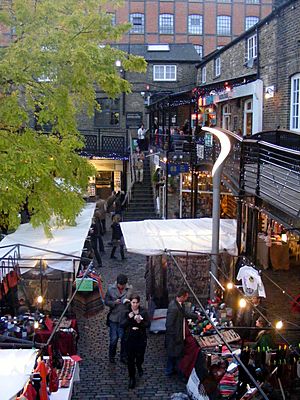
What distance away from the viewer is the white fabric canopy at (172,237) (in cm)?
1104

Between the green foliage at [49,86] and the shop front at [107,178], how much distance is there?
67.1ft

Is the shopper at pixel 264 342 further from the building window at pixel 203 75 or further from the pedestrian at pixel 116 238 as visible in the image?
the building window at pixel 203 75

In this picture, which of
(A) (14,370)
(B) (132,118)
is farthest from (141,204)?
(A) (14,370)

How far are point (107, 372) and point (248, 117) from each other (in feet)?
45.7

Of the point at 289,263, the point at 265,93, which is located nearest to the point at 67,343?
the point at 289,263

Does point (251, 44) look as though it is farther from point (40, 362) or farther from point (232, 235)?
point (40, 362)

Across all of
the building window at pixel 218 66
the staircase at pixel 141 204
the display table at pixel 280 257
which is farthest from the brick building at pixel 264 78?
the staircase at pixel 141 204

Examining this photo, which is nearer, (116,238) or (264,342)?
(264,342)

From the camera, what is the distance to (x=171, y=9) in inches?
1791

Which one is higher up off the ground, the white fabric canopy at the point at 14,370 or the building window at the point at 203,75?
the building window at the point at 203,75

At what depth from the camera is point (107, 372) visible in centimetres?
943

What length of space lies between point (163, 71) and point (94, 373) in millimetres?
27627

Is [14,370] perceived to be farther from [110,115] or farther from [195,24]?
[195,24]

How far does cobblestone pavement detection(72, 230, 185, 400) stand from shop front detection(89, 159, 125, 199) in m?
20.1
